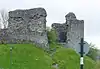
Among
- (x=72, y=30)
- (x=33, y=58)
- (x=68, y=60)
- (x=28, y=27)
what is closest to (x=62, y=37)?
(x=72, y=30)

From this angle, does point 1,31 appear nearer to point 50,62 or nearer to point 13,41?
point 13,41

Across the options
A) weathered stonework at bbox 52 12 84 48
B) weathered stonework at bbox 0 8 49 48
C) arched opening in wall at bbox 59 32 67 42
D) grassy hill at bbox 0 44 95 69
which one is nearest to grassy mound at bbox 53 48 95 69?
grassy hill at bbox 0 44 95 69

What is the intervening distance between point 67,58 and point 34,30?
21.3 ft

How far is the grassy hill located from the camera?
1393 inches

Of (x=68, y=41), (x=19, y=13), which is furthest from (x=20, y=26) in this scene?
(x=68, y=41)

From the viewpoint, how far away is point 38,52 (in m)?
40.1

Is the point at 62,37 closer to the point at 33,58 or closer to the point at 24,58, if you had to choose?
the point at 33,58

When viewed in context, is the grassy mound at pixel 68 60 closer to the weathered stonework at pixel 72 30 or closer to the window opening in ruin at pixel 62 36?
the weathered stonework at pixel 72 30

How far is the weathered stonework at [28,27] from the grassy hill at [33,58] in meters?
2.71

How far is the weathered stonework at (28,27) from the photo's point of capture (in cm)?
4487

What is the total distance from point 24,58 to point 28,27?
857 centimetres

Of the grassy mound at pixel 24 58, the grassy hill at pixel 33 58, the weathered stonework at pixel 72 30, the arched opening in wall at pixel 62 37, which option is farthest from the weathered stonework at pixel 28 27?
the arched opening in wall at pixel 62 37

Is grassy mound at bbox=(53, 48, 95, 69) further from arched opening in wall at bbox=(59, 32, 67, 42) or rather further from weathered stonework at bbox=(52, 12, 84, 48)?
arched opening in wall at bbox=(59, 32, 67, 42)

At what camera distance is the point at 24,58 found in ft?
123
